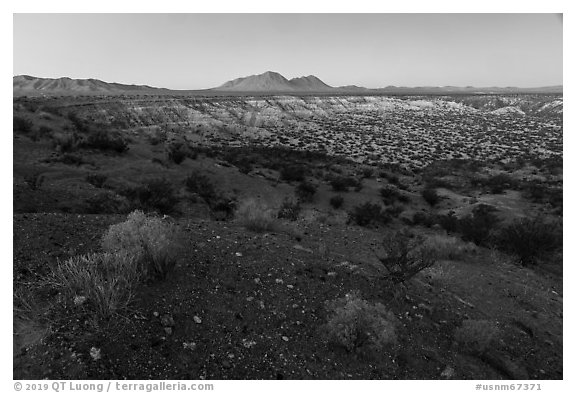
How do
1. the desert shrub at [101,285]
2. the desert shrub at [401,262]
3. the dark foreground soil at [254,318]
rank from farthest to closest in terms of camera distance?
the desert shrub at [401,262], the desert shrub at [101,285], the dark foreground soil at [254,318]

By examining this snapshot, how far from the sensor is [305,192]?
17.1m

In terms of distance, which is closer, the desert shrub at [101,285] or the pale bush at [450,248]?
the desert shrub at [101,285]

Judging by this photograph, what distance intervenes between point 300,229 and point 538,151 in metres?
36.2

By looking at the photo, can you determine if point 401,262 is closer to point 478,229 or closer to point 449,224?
point 478,229

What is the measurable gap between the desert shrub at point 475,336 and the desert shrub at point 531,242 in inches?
228

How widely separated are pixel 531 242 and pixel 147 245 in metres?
10.7

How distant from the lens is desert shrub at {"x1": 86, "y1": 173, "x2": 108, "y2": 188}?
12.4 metres

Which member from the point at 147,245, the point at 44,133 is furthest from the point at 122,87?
the point at 147,245

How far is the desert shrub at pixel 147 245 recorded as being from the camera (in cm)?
501

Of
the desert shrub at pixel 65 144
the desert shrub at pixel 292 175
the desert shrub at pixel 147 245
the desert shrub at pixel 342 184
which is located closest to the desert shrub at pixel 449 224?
the desert shrub at pixel 342 184

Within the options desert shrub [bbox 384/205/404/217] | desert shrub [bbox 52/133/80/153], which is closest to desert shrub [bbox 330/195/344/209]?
desert shrub [bbox 384/205/404/217]

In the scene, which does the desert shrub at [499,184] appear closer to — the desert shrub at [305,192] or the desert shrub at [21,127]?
the desert shrub at [305,192]
